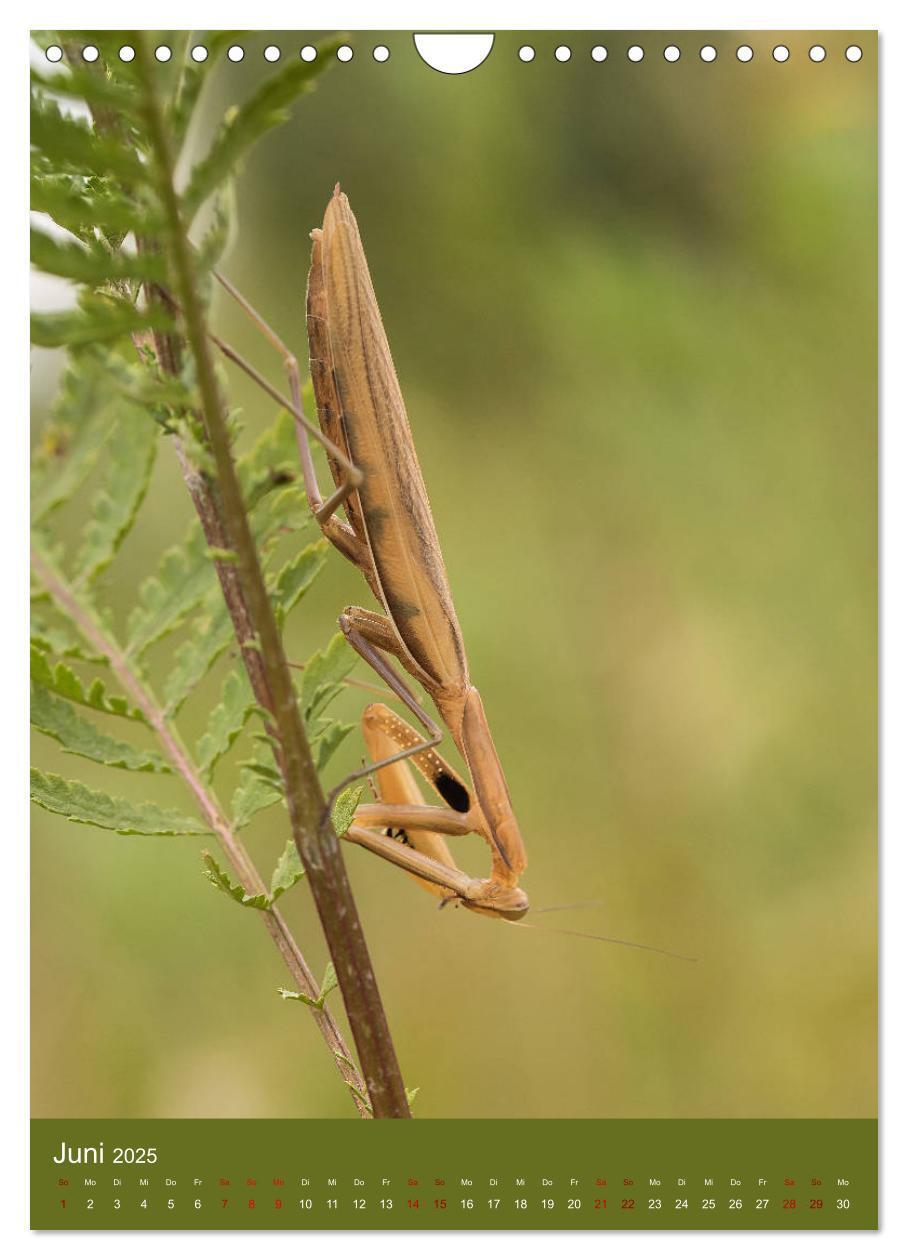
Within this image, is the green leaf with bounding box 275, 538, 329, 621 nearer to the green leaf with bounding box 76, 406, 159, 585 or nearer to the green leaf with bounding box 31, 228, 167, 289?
the green leaf with bounding box 76, 406, 159, 585

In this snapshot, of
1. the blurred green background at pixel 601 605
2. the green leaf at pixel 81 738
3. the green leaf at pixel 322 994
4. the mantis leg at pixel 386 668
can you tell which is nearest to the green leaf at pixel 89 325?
the green leaf at pixel 81 738

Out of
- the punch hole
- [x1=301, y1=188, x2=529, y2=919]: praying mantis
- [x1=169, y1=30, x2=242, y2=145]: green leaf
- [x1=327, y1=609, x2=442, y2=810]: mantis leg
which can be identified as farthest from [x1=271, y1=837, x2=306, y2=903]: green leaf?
the punch hole

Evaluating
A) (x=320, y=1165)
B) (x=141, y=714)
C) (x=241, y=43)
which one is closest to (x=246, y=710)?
(x=141, y=714)

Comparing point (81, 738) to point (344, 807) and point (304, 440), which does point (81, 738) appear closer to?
point (344, 807)

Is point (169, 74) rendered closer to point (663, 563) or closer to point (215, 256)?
point (215, 256)

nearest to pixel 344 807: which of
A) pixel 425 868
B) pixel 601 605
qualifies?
pixel 425 868
